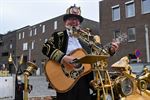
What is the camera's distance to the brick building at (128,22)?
27141mm

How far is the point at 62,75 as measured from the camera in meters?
3.24

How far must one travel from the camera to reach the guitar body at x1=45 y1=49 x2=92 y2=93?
10.5ft

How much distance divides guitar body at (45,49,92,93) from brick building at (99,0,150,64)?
22.4m

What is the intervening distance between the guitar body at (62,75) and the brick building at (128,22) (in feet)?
73.5

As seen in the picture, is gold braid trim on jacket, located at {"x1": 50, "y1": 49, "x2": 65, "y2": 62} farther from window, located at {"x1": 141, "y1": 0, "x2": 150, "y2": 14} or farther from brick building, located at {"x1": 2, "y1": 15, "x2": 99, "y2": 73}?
brick building, located at {"x1": 2, "y1": 15, "x2": 99, "y2": 73}

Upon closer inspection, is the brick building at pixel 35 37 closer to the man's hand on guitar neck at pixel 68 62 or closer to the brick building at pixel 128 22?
the brick building at pixel 128 22

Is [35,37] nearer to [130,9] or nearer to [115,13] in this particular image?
[115,13]

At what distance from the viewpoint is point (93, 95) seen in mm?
3346

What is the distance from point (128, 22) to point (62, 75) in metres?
26.4

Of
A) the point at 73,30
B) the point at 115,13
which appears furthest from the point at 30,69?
the point at 115,13

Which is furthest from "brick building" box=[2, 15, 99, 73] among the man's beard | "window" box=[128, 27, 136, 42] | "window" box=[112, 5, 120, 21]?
the man's beard

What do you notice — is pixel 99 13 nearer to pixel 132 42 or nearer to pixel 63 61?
pixel 132 42

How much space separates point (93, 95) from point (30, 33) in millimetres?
54372

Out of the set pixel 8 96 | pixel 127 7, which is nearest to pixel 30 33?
pixel 127 7
